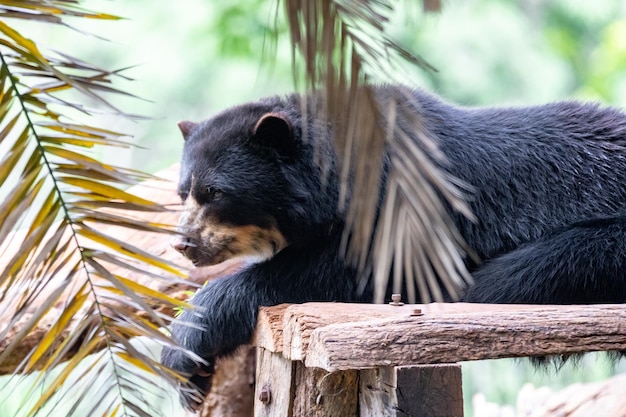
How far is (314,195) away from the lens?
3.44m

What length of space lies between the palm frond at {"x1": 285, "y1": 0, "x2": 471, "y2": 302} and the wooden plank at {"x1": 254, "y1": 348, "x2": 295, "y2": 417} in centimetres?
124

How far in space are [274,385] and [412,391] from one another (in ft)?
1.85

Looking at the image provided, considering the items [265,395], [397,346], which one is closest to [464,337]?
[397,346]

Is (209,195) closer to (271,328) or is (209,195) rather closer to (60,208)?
(271,328)

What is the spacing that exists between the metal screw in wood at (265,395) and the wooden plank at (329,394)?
0.25 meters

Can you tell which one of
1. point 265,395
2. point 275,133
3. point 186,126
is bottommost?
point 265,395

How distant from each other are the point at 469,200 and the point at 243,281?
3.29ft

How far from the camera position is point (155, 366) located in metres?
2.31

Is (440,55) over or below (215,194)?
over

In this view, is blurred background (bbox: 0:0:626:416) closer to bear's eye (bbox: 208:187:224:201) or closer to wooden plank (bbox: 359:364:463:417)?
bear's eye (bbox: 208:187:224:201)

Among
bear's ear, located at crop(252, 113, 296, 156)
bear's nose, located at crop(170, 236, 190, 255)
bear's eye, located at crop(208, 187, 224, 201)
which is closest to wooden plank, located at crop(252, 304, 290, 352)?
bear's nose, located at crop(170, 236, 190, 255)

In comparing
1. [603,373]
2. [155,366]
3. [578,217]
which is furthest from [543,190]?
[603,373]

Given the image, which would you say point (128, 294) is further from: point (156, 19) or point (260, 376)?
point (156, 19)

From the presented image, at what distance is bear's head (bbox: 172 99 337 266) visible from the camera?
3.45 m
